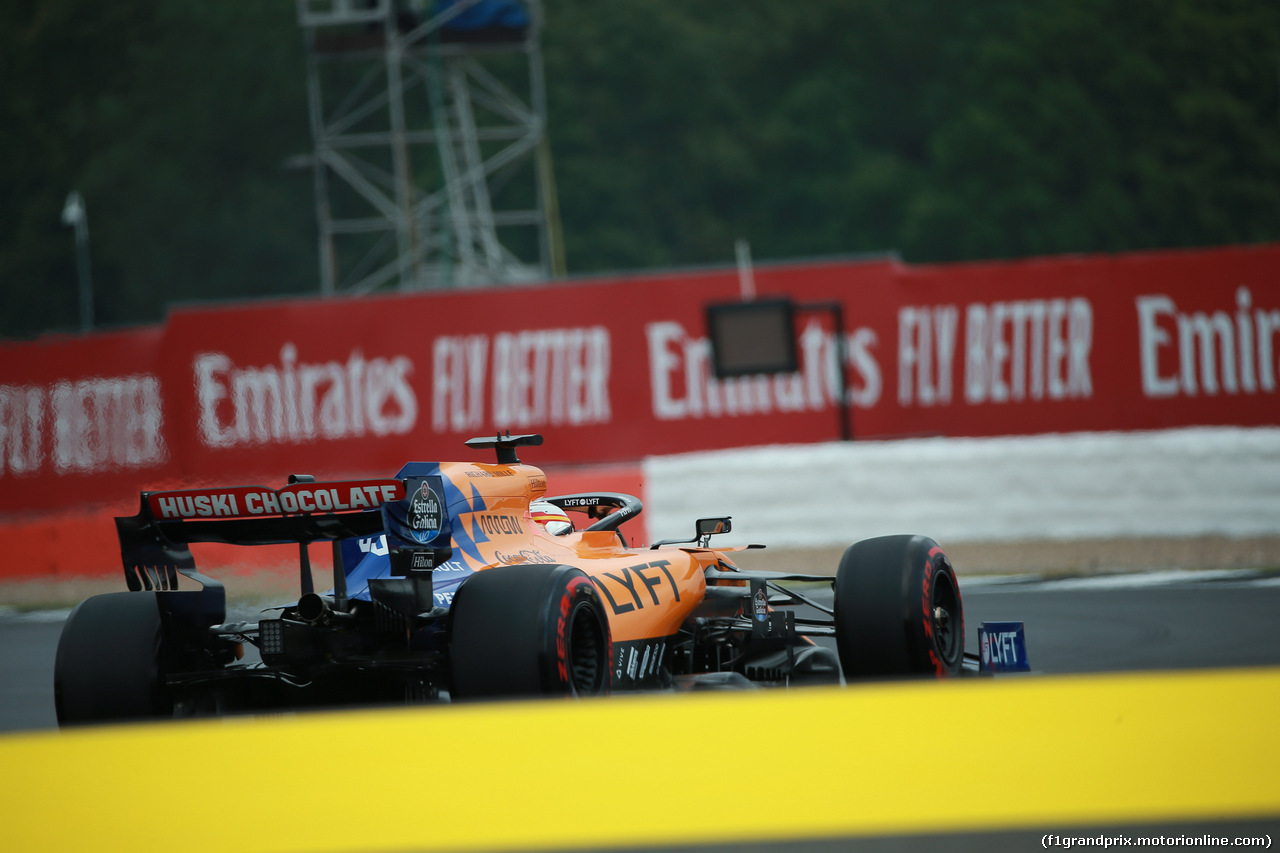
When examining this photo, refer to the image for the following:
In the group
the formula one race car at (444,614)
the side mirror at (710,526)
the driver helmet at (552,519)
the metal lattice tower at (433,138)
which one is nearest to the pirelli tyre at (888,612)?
the formula one race car at (444,614)

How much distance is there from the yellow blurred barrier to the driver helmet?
188 cm

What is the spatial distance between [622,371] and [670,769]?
1102cm

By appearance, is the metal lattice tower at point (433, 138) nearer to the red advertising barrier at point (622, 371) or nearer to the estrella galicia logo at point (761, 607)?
the red advertising barrier at point (622, 371)

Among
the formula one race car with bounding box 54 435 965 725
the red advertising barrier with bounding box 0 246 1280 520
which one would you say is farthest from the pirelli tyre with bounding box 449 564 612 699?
the red advertising barrier with bounding box 0 246 1280 520

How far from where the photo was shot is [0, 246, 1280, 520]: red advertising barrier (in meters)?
14.7

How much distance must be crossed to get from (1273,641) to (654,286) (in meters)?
8.60

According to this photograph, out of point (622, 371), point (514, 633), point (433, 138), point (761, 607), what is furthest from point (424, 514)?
point (433, 138)

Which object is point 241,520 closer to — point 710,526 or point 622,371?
point 710,526

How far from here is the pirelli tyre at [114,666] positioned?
618 centimetres

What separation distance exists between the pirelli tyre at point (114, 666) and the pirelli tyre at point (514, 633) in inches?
46.5

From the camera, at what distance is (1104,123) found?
44.4m

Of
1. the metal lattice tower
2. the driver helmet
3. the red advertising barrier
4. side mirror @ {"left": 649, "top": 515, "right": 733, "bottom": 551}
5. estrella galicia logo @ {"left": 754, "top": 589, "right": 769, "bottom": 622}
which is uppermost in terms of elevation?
the metal lattice tower

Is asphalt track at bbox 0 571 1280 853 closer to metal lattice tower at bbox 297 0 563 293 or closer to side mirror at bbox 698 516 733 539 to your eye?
side mirror at bbox 698 516 733 539

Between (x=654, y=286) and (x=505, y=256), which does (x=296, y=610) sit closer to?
(x=654, y=286)
